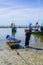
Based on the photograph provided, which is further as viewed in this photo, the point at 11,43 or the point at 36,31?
the point at 36,31

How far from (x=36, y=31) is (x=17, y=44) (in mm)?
24306

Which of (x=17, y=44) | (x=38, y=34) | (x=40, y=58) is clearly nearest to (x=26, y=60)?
(x=40, y=58)

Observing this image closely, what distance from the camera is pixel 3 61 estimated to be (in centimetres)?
1864

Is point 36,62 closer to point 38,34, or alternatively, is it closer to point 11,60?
point 11,60

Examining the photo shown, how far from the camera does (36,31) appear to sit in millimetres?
51031

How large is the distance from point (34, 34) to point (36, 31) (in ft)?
3.88

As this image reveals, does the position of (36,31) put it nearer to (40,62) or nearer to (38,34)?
(38,34)

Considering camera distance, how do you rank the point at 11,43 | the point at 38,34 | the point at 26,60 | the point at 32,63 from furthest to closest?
the point at 38,34 → the point at 11,43 → the point at 26,60 → the point at 32,63

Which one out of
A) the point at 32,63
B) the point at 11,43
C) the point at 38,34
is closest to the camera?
the point at 32,63

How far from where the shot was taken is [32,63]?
1770 cm

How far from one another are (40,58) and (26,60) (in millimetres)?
1869

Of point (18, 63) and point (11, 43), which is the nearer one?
point (18, 63)

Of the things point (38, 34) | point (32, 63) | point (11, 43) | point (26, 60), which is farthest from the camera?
point (38, 34)

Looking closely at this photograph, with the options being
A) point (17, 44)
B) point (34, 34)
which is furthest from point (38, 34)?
point (17, 44)
